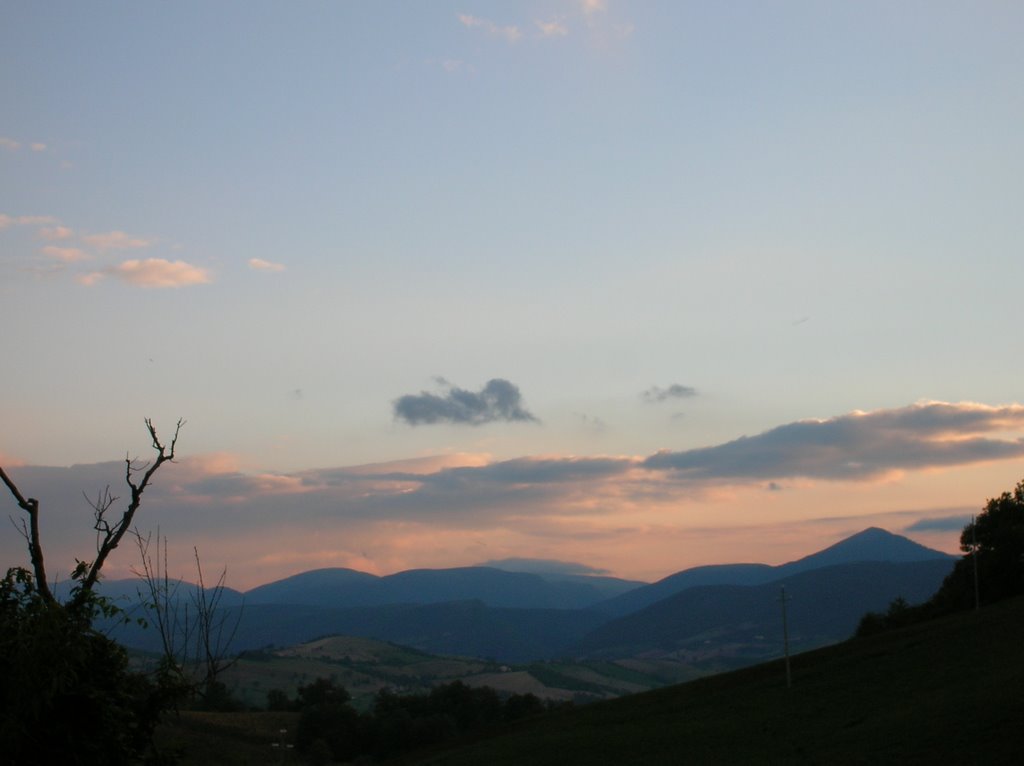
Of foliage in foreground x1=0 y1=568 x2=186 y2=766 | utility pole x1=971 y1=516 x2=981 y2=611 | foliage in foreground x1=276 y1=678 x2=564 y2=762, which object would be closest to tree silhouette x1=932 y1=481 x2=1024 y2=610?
utility pole x1=971 y1=516 x2=981 y2=611

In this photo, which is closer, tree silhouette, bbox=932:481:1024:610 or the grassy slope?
the grassy slope

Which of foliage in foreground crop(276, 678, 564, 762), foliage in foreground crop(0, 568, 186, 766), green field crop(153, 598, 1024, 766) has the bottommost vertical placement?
foliage in foreground crop(276, 678, 564, 762)

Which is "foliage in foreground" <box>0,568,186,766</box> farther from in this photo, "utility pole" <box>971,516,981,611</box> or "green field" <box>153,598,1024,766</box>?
"utility pole" <box>971,516,981,611</box>

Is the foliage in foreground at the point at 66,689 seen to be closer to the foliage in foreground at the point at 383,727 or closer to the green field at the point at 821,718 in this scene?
the green field at the point at 821,718

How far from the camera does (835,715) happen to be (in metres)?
56.2

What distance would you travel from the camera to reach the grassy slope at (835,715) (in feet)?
143

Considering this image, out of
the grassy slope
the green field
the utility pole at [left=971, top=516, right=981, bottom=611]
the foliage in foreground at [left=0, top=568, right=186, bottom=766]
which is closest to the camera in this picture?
the foliage in foreground at [left=0, top=568, right=186, bottom=766]

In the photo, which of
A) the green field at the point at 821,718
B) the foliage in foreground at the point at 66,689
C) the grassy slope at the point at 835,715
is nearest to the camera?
the foliage in foreground at the point at 66,689

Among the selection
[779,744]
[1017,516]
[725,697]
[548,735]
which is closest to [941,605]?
[1017,516]

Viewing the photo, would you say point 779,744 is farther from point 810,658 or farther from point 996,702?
point 810,658

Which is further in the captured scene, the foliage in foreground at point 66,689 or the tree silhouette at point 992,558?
the tree silhouette at point 992,558

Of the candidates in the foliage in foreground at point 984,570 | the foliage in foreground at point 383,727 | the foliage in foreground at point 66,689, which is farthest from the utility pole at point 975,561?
the foliage in foreground at point 66,689

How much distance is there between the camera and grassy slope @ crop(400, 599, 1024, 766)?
4356 cm

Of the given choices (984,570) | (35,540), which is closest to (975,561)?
(984,570)
